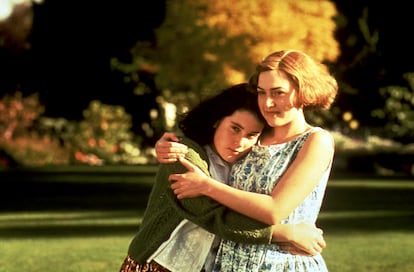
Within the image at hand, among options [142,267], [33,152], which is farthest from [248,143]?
[33,152]

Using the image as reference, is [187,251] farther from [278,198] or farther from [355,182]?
[355,182]

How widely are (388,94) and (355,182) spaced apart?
11235mm

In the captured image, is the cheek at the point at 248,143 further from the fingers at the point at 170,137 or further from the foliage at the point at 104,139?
the foliage at the point at 104,139

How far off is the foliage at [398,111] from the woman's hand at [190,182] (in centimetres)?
2711

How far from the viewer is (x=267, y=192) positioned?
4.49 metres

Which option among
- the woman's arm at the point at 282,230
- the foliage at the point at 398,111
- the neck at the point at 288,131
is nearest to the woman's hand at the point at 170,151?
the woman's arm at the point at 282,230

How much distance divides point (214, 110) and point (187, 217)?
436 mm

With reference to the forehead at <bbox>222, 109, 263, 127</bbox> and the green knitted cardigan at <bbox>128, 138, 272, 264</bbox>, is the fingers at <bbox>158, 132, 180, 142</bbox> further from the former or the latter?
the forehead at <bbox>222, 109, 263, 127</bbox>

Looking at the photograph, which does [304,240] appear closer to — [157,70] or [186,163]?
[186,163]

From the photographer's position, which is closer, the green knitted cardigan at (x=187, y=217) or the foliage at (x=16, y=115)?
the green knitted cardigan at (x=187, y=217)

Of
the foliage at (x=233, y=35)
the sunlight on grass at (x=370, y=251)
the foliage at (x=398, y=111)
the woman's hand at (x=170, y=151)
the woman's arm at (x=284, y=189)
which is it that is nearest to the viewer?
the woman's arm at (x=284, y=189)

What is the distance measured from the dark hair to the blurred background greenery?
64.4 feet

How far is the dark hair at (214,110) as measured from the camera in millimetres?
4688

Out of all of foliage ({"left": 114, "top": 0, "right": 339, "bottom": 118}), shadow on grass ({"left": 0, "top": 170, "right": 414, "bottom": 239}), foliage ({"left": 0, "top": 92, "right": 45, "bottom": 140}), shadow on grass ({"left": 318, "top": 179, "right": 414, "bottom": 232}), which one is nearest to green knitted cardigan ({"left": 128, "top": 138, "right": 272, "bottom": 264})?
shadow on grass ({"left": 0, "top": 170, "right": 414, "bottom": 239})
